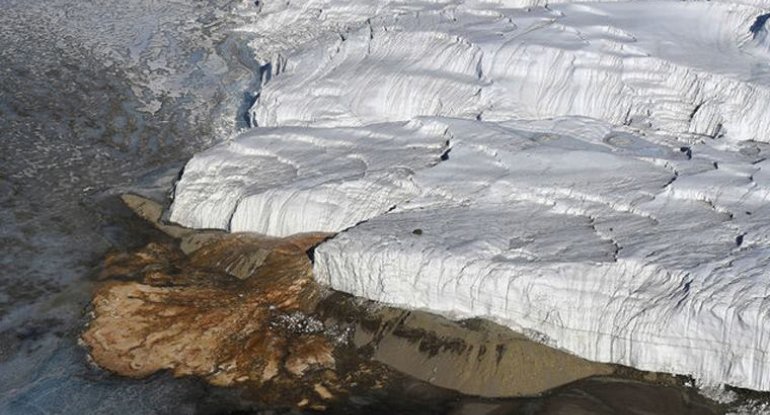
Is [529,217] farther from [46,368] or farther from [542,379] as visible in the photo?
[46,368]

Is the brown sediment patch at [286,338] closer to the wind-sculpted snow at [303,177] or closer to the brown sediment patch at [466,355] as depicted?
the brown sediment patch at [466,355]

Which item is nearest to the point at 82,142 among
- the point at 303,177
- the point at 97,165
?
the point at 97,165

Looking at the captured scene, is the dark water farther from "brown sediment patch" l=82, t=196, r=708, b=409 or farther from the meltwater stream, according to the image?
"brown sediment patch" l=82, t=196, r=708, b=409

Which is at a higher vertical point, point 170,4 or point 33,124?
point 170,4

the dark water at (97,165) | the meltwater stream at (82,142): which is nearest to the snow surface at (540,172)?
the dark water at (97,165)

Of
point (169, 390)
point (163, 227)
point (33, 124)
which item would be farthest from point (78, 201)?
point (169, 390)

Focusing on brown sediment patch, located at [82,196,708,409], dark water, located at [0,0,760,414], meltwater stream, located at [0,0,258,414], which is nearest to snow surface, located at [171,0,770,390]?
brown sediment patch, located at [82,196,708,409]

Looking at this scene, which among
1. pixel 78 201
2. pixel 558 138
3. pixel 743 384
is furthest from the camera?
pixel 78 201
